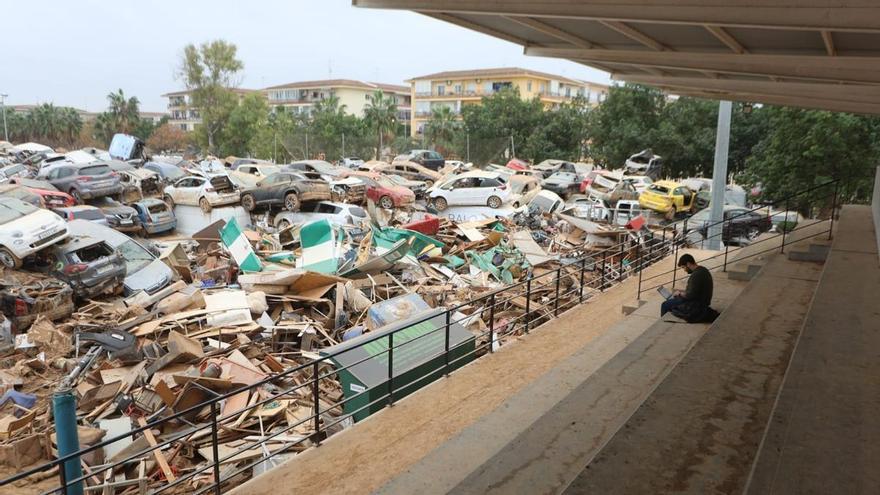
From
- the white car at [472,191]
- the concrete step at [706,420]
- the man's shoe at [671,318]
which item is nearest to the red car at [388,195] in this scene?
the white car at [472,191]

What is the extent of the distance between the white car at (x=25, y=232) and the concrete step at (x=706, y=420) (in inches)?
553

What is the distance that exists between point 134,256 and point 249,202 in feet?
26.2

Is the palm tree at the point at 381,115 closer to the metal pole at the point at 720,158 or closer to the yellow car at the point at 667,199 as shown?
the yellow car at the point at 667,199

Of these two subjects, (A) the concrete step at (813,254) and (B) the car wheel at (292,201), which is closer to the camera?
(A) the concrete step at (813,254)

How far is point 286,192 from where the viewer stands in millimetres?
21938

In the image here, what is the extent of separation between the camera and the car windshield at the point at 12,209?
47.1 feet

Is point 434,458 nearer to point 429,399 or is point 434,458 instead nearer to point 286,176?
point 429,399

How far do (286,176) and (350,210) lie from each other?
316cm

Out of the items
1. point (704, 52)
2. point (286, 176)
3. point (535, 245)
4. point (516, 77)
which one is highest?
point (516, 77)

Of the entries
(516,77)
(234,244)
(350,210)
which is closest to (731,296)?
(234,244)

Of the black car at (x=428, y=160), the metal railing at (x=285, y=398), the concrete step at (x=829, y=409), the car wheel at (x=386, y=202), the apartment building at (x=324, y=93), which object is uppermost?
the apartment building at (x=324, y=93)

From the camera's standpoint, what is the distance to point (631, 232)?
2048 cm

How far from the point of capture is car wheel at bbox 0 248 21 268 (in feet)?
44.4

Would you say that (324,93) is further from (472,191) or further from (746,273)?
(746,273)
